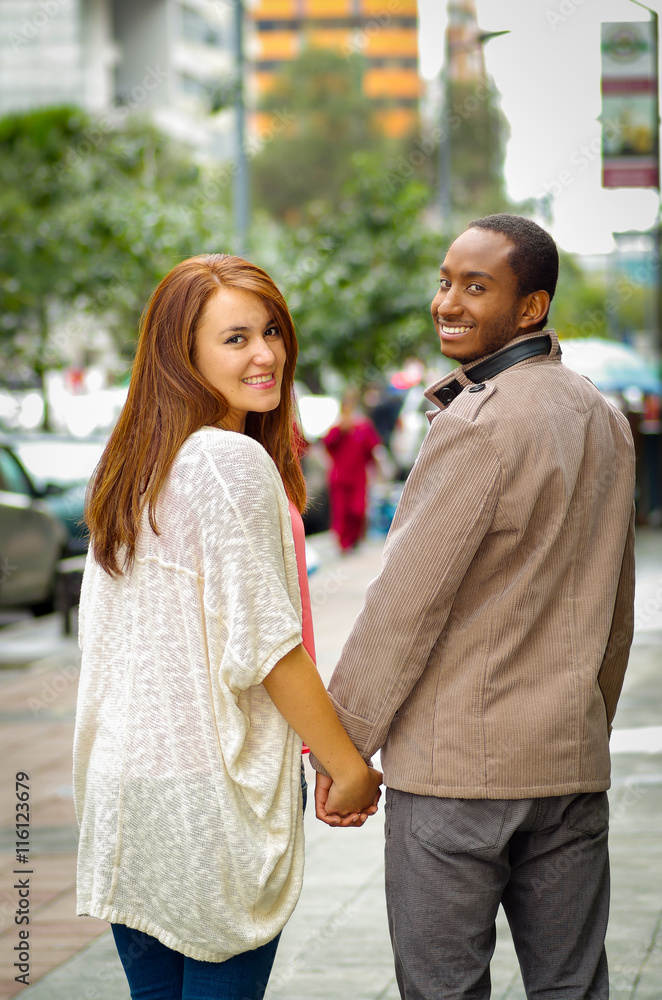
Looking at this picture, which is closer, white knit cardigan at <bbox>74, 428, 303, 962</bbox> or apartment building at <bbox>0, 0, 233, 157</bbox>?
white knit cardigan at <bbox>74, 428, 303, 962</bbox>

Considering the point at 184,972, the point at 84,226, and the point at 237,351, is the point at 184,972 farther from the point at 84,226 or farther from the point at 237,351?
the point at 84,226

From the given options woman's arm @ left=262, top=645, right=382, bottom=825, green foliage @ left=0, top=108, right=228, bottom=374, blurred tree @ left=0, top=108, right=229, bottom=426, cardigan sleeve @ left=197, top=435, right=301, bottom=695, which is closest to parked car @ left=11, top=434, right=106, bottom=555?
blurred tree @ left=0, top=108, right=229, bottom=426

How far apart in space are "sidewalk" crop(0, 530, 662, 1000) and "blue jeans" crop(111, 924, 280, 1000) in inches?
55.3

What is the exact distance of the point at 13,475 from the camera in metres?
11.3

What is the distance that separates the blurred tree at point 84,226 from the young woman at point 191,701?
37.9 feet

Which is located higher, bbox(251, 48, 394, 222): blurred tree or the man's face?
bbox(251, 48, 394, 222): blurred tree

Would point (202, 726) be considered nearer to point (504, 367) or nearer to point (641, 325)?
point (504, 367)

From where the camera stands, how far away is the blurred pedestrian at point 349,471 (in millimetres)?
15414

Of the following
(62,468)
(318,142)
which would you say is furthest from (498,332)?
(318,142)

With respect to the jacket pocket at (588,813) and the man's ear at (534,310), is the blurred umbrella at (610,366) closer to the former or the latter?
the man's ear at (534,310)

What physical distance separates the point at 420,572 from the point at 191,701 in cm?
42

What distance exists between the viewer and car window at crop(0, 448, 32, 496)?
11.2m

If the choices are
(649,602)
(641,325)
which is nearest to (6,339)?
(649,602)

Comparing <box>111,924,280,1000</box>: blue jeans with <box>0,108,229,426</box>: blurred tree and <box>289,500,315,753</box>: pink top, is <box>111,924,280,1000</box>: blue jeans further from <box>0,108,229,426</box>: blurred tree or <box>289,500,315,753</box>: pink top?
<box>0,108,229,426</box>: blurred tree
